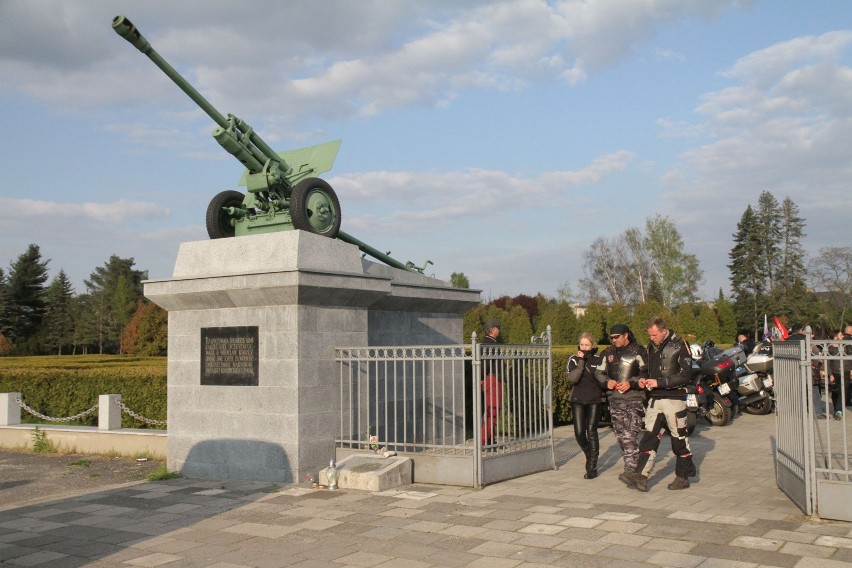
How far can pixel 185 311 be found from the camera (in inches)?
385

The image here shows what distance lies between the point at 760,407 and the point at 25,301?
6211cm

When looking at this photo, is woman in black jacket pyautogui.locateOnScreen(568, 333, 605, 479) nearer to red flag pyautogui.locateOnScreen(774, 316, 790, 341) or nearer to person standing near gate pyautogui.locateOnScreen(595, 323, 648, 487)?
person standing near gate pyautogui.locateOnScreen(595, 323, 648, 487)

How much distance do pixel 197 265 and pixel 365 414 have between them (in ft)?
9.66

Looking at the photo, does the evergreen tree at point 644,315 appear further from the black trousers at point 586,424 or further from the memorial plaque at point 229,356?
the memorial plaque at point 229,356

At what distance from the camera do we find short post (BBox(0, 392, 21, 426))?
1364 cm

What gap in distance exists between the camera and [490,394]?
9.16m

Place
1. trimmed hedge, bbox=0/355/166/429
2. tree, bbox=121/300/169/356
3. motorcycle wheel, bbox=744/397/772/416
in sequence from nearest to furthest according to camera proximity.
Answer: trimmed hedge, bbox=0/355/166/429, motorcycle wheel, bbox=744/397/772/416, tree, bbox=121/300/169/356

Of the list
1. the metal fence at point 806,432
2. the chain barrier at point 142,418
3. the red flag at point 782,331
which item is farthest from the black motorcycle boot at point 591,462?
the chain barrier at point 142,418

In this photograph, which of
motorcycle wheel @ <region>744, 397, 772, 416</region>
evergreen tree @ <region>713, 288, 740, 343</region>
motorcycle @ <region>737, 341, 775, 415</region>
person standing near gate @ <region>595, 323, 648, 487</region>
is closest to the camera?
person standing near gate @ <region>595, 323, 648, 487</region>

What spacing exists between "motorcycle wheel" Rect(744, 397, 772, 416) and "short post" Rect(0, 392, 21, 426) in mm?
14239

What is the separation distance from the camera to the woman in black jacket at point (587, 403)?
350 inches

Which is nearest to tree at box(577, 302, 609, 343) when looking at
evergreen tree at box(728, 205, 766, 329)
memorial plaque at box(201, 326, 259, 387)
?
evergreen tree at box(728, 205, 766, 329)

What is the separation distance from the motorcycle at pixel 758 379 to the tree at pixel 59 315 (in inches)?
2444

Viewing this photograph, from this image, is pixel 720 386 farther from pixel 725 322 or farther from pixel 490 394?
pixel 725 322
